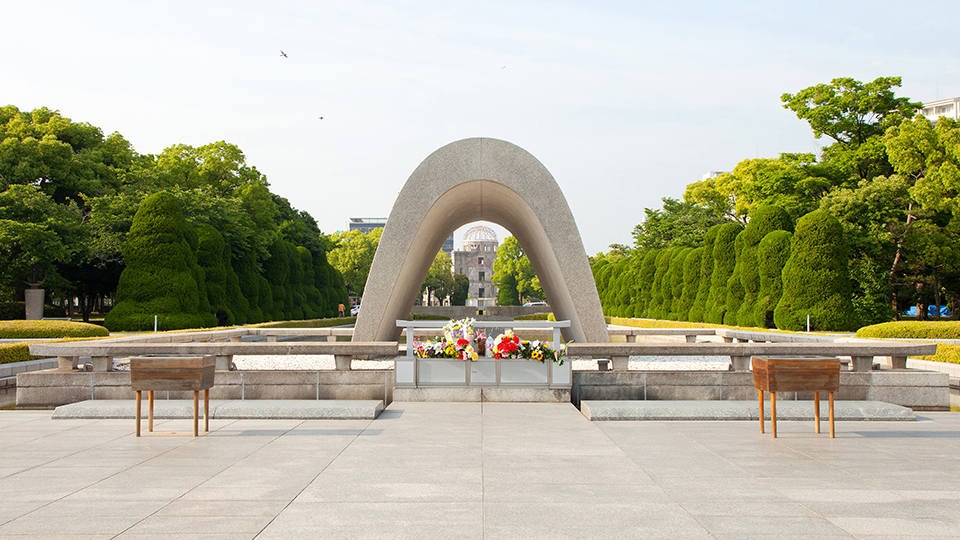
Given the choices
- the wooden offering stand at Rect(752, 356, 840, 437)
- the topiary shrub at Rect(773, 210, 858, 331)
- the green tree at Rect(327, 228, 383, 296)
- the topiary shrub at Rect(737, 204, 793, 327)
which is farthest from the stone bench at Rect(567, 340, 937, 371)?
the green tree at Rect(327, 228, 383, 296)

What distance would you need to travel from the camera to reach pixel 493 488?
5.07 meters

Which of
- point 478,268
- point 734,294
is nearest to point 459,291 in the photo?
point 478,268

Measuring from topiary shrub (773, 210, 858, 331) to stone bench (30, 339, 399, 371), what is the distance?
17356 millimetres

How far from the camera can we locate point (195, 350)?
9.91 meters

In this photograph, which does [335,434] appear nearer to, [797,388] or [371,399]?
[371,399]

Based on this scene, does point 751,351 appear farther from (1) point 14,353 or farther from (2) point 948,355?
(1) point 14,353

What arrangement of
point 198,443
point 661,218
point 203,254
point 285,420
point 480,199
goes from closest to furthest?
point 198,443 → point 285,420 → point 480,199 → point 203,254 → point 661,218

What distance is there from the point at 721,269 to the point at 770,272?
156 inches

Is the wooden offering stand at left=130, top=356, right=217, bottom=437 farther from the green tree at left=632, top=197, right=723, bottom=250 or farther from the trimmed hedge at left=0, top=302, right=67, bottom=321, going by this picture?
the green tree at left=632, top=197, right=723, bottom=250

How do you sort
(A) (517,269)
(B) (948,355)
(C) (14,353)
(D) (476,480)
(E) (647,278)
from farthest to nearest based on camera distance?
(A) (517,269), (E) (647,278), (C) (14,353), (B) (948,355), (D) (476,480)

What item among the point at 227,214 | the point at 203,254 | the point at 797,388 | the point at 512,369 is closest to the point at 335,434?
the point at 512,369

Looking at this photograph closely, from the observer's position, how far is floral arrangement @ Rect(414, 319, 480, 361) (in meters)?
9.52

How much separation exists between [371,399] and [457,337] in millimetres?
1528

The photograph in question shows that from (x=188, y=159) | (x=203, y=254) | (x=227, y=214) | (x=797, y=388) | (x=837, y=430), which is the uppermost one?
(x=188, y=159)
